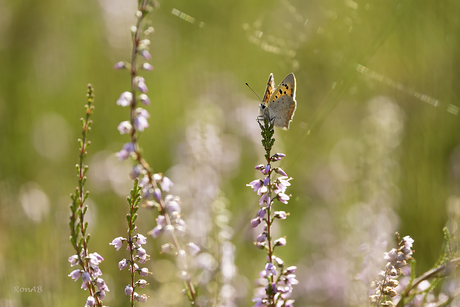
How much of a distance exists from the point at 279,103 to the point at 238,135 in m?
3.42

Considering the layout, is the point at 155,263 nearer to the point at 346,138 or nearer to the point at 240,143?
the point at 240,143

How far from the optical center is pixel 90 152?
25.3 ft

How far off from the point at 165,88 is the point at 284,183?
7.30m

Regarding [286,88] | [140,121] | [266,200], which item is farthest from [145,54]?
[286,88]

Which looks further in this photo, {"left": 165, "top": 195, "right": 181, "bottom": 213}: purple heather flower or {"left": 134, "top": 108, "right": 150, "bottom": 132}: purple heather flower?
{"left": 165, "top": 195, "right": 181, "bottom": 213}: purple heather flower

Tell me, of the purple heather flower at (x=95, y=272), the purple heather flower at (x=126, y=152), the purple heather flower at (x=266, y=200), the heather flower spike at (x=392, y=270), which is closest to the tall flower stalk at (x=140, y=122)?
the purple heather flower at (x=126, y=152)

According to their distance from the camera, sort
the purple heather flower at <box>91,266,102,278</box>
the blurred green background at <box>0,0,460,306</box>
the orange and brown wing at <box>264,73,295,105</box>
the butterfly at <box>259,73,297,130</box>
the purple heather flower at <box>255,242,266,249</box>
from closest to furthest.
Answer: the purple heather flower at <box>91,266,102,278</box>, the purple heather flower at <box>255,242,266,249</box>, the orange and brown wing at <box>264,73,295,105</box>, the butterfly at <box>259,73,297,130</box>, the blurred green background at <box>0,0,460,306</box>

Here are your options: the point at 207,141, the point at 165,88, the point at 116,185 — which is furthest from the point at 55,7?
the point at 207,141

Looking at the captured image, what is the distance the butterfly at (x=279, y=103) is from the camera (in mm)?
3318

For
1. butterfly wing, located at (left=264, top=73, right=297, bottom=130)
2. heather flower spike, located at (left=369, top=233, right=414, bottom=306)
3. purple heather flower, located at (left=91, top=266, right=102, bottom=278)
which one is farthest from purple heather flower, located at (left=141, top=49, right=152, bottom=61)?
butterfly wing, located at (left=264, top=73, right=297, bottom=130)

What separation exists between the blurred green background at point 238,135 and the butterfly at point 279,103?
9.3 inches

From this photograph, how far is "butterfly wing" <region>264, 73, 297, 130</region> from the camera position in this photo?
3.29 metres

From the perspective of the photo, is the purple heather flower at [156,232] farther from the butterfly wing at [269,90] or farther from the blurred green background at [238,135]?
the butterfly wing at [269,90]

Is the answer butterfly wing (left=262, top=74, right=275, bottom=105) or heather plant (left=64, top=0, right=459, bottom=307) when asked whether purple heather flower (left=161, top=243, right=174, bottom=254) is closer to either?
heather plant (left=64, top=0, right=459, bottom=307)
